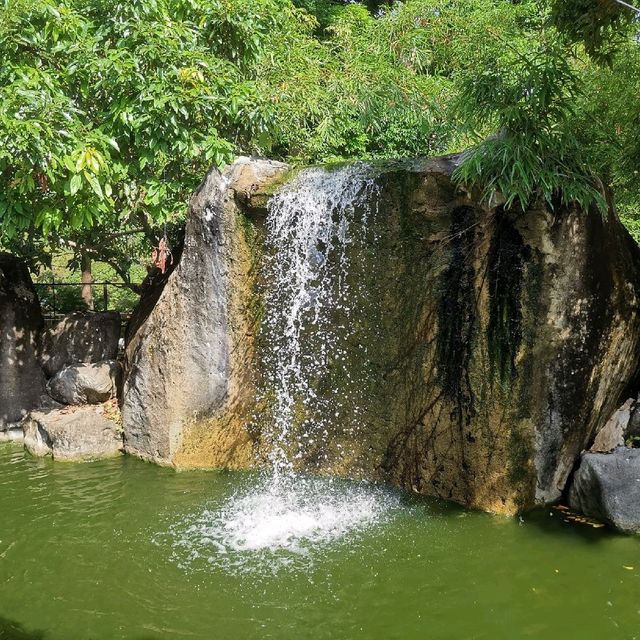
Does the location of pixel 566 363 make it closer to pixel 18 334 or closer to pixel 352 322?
pixel 352 322

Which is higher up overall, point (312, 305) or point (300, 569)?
point (312, 305)

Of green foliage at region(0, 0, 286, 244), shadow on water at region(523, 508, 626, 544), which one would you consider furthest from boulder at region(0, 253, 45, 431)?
shadow on water at region(523, 508, 626, 544)

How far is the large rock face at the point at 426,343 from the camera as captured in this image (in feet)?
19.5

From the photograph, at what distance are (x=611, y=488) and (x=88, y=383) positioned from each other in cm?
612

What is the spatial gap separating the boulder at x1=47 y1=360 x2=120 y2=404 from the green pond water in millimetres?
1947

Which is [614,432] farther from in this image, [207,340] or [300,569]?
[207,340]

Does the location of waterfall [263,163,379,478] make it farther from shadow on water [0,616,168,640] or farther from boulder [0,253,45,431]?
boulder [0,253,45,431]

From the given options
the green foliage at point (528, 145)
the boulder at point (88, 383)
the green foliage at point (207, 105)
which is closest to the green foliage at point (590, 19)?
the green foliage at point (207, 105)

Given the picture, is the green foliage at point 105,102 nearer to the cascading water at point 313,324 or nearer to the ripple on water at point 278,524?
the cascading water at point 313,324

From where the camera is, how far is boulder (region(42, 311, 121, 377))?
9164 mm

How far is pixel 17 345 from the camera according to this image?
9.05 meters

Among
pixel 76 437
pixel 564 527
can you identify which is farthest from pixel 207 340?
pixel 564 527

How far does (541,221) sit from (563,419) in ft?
5.85

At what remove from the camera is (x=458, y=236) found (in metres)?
6.30
